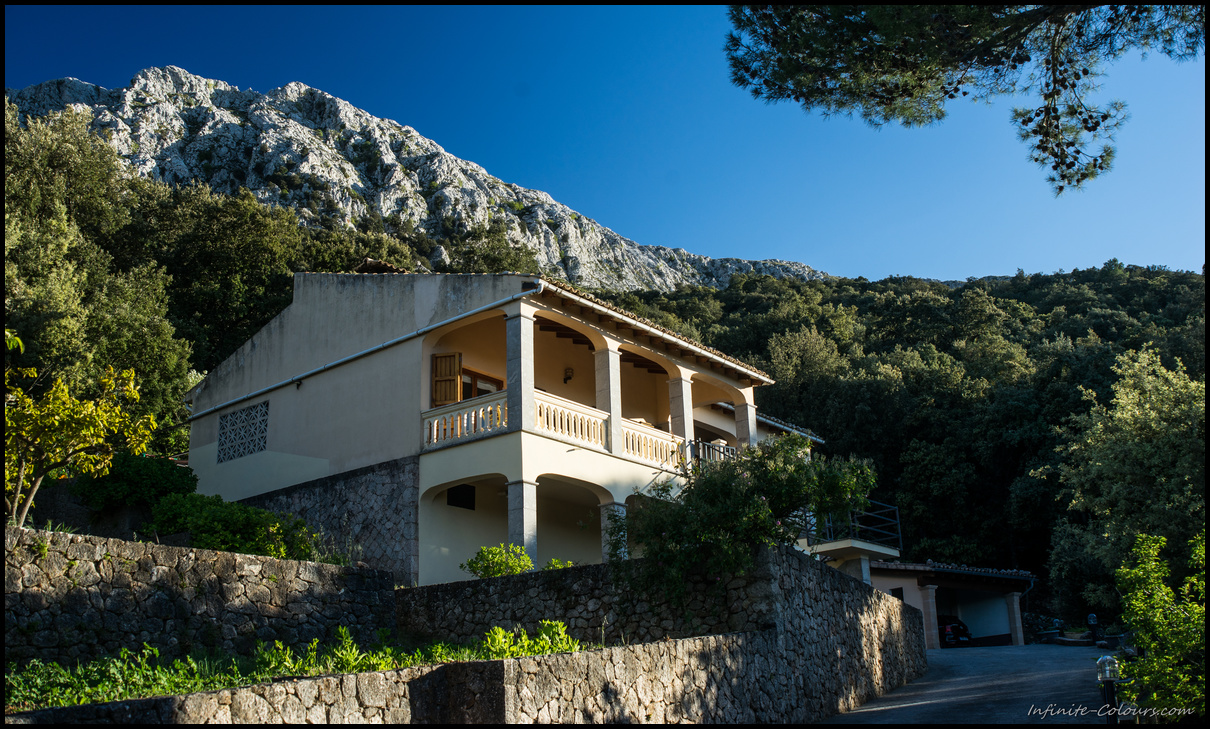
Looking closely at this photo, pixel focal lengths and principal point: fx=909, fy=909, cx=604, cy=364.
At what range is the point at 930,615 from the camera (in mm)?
25234

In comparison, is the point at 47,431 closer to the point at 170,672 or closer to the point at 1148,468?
the point at 170,672

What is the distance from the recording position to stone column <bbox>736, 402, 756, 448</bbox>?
65.0ft

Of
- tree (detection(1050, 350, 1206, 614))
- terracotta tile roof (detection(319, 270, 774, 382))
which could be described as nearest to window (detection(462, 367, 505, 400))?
terracotta tile roof (detection(319, 270, 774, 382))

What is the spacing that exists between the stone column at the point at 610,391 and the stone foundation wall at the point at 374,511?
348 cm

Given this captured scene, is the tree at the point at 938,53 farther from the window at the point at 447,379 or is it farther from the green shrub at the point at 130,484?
the green shrub at the point at 130,484

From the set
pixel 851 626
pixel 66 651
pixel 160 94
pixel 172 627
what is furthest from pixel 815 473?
pixel 160 94

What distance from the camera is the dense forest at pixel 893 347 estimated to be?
16.8 m

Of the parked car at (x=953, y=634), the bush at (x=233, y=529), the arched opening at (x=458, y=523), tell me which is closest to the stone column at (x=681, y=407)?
the arched opening at (x=458, y=523)

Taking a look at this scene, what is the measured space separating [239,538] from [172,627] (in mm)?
3850

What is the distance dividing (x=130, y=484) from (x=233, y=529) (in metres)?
3.58

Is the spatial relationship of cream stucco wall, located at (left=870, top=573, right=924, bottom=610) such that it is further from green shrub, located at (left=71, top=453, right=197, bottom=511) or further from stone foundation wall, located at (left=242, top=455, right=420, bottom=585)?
green shrub, located at (left=71, top=453, right=197, bottom=511)

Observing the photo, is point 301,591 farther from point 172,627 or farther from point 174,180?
point 174,180

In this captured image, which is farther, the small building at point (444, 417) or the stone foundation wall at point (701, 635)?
the small building at point (444, 417)

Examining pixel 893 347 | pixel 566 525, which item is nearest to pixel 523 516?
pixel 566 525
